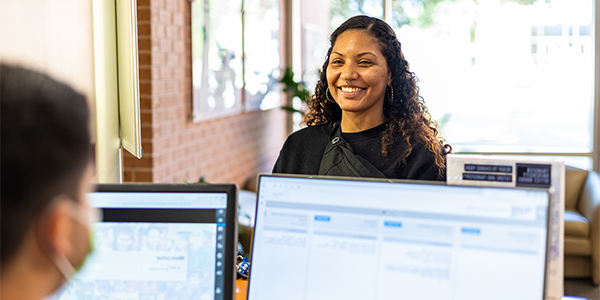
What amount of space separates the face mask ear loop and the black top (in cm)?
106

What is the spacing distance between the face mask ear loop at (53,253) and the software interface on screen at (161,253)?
290 millimetres

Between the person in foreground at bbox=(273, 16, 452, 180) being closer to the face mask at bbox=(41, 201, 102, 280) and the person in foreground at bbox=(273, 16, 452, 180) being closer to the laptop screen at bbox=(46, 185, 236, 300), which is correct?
the laptop screen at bbox=(46, 185, 236, 300)

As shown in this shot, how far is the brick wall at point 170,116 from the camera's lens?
2842 millimetres

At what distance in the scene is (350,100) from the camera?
1.64m

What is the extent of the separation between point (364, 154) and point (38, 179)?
115cm

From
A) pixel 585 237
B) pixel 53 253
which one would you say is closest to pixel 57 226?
pixel 53 253

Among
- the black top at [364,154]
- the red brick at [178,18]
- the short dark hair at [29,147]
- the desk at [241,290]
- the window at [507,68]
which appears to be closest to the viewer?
the short dark hair at [29,147]

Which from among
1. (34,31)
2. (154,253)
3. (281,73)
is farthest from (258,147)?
(154,253)

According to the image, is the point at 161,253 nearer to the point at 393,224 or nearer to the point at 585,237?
the point at 393,224

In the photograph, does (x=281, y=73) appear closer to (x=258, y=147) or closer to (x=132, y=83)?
(x=258, y=147)

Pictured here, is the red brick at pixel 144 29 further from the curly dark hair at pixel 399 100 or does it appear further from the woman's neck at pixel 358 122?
the woman's neck at pixel 358 122

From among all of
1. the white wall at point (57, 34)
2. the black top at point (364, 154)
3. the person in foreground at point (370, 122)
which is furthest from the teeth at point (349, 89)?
the white wall at point (57, 34)

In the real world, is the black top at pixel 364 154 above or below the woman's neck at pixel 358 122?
below

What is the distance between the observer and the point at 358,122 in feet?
5.42
